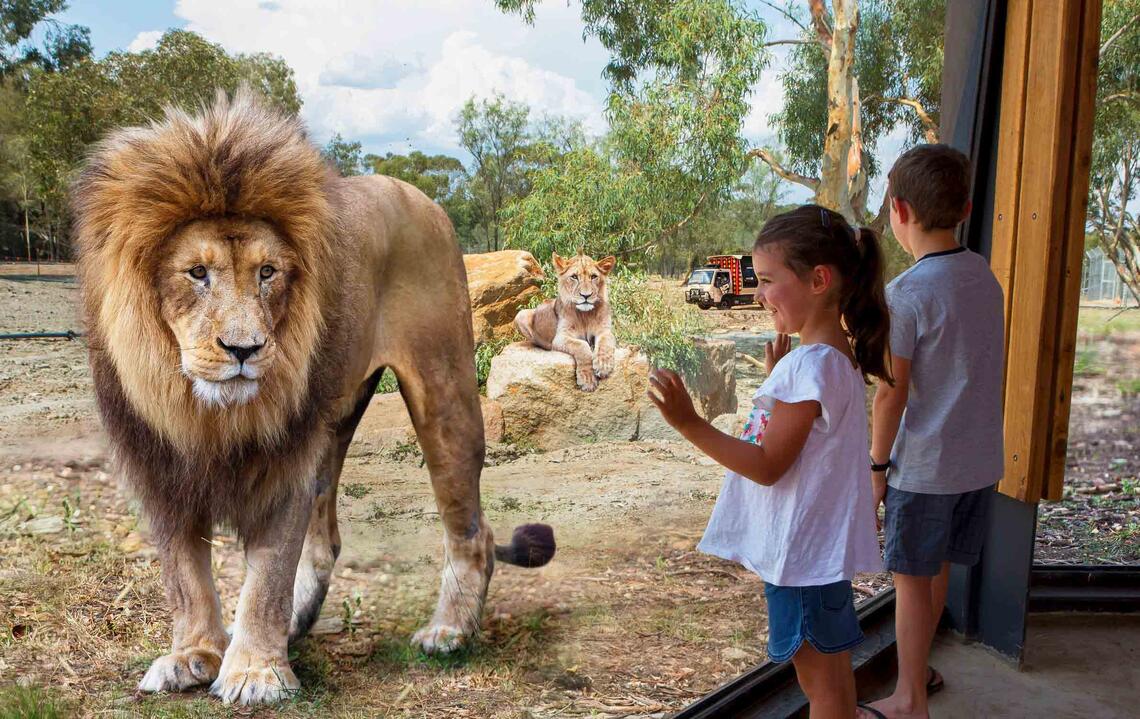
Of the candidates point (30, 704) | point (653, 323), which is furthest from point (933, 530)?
point (30, 704)

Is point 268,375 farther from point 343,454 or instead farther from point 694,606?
point 694,606

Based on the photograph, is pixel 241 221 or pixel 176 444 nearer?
pixel 241 221

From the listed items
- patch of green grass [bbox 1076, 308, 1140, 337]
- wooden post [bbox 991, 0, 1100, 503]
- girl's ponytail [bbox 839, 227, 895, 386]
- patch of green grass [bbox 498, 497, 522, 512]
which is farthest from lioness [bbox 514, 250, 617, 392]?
patch of green grass [bbox 1076, 308, 1140, 337]

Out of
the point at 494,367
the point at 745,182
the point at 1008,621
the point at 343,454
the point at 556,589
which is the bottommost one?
the point at 1008,621

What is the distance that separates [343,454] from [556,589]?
717mm

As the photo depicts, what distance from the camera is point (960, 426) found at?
222 centimetres

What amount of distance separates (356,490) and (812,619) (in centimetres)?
94

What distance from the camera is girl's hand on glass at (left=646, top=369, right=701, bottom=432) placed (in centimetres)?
141

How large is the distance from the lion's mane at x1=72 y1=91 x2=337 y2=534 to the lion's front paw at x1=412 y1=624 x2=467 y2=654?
17.6 inches

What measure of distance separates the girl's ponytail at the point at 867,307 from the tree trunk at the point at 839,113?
3.96 feet

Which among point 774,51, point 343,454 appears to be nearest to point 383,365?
point 343,454

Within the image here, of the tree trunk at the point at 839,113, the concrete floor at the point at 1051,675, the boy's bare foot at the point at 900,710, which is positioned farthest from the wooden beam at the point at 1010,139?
the boy's bare foot at the point at 900,710

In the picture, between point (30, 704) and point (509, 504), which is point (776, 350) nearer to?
point (509, 504)

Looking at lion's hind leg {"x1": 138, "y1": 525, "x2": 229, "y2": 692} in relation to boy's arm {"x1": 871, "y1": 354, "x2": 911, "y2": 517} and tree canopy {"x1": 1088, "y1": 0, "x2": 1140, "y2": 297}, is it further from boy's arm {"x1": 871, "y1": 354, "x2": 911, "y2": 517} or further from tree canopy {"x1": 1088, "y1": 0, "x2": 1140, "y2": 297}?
tree canopy {"x1": 1088, "y1": 0, "x2": 1140, "y2": 297}
